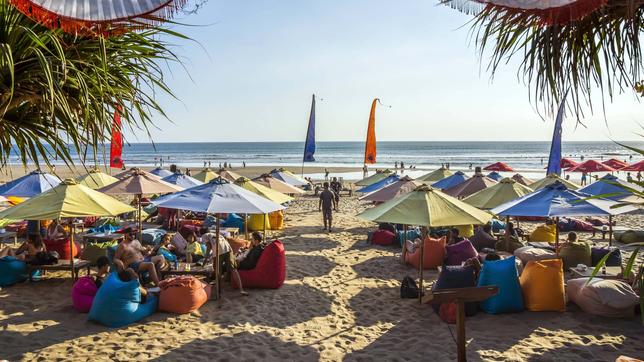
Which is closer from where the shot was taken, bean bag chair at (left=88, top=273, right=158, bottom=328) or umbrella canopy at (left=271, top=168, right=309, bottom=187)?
bean bag chair at (left=88, top=273, right=158, bottom=328)

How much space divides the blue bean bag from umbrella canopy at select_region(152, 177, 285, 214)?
328cm

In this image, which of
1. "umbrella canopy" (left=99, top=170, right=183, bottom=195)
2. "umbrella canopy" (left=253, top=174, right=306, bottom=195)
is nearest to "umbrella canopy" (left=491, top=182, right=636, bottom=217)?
"umbrella canopy" (left=253, top=174, right=306, bottom=195)

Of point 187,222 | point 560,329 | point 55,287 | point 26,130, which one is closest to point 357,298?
point 560,329

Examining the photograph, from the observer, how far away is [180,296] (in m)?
6.12

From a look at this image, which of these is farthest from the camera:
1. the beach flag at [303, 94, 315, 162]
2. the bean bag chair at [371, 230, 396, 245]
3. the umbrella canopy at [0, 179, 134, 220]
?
the beach flag at [303, 94, 315, 162]

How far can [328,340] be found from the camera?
551cm

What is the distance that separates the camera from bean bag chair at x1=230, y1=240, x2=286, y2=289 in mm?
7328

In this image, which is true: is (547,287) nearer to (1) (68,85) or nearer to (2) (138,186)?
(1) (68,85)

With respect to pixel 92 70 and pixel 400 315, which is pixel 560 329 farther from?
pixel 92 70

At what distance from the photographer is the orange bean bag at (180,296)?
6.10m

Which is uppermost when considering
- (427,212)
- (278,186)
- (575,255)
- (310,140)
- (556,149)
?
(310,140)

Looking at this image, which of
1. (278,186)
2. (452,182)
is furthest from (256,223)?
(452,182)

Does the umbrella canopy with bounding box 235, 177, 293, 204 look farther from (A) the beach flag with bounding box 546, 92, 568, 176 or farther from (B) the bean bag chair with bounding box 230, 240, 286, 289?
(A) the beach flag with bounding box 546, 92, 568, 176

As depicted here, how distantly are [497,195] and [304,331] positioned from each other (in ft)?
19.1
